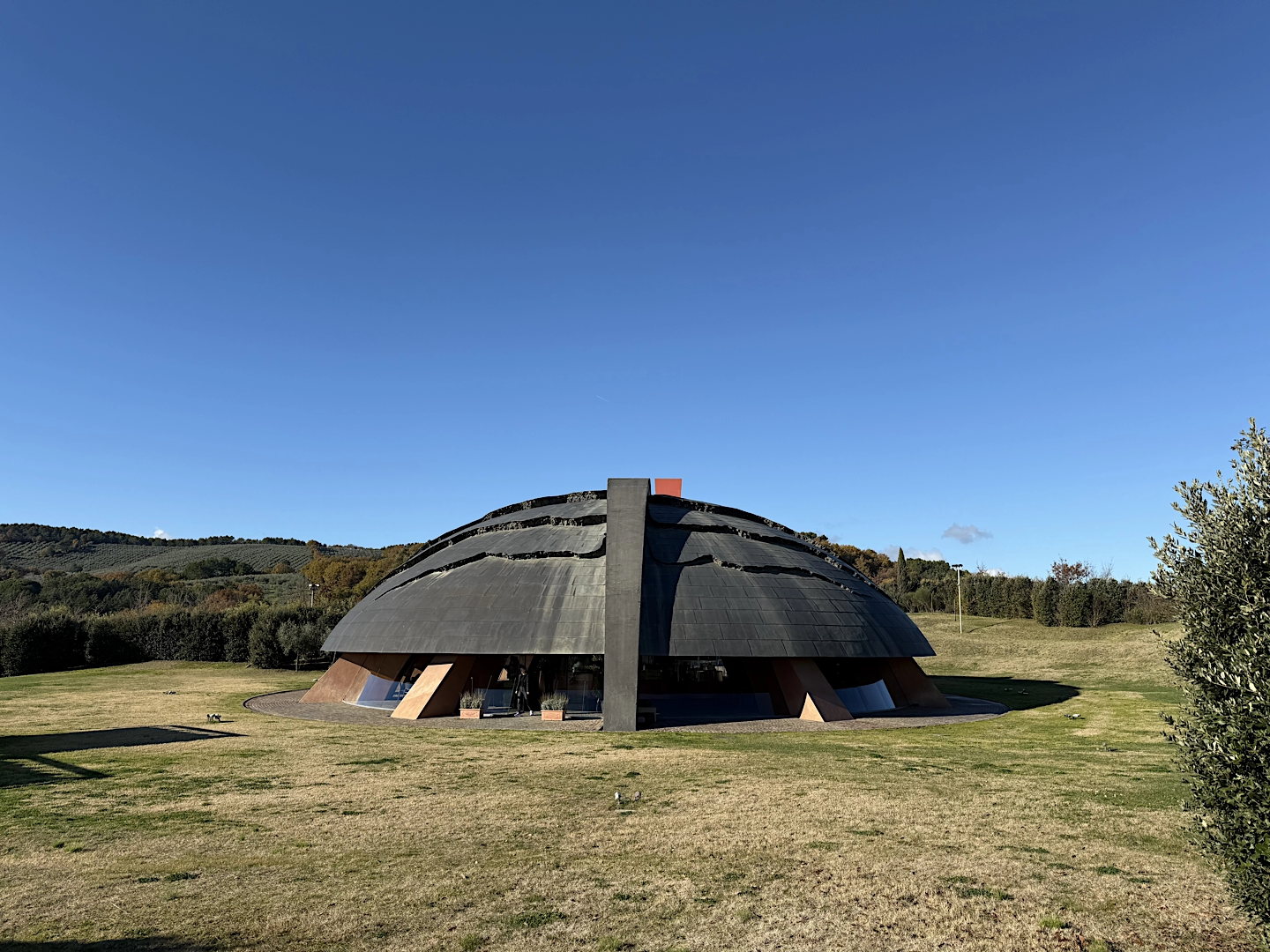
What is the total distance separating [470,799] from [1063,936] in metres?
11.9

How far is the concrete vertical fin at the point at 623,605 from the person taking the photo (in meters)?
28.5

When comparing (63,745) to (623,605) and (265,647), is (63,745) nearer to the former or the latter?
(623,605)

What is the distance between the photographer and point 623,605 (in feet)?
98.8

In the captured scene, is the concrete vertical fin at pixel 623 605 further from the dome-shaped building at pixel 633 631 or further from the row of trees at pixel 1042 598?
the row of trees at pixel 1042 598

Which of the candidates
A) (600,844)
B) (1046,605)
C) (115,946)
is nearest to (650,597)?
(600,844)

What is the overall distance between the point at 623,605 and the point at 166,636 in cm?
5893

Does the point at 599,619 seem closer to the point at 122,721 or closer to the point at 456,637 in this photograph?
the point at 456,637

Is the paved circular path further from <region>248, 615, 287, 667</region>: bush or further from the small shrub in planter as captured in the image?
<region>248, 615, 287, 667</region>: bush

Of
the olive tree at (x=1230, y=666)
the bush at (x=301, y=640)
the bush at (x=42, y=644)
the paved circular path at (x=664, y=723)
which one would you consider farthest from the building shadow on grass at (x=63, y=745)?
the bush at (x=42, y=644)

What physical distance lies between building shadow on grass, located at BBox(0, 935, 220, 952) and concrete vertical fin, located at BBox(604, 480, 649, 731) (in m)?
19.9

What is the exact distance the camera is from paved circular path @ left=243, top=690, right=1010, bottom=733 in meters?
28.4

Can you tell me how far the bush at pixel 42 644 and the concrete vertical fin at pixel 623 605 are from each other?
59897 mm

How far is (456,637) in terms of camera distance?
30.4 m

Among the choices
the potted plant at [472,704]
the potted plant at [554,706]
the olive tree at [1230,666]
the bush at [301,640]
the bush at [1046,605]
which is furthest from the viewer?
the bush at [1046,605]
